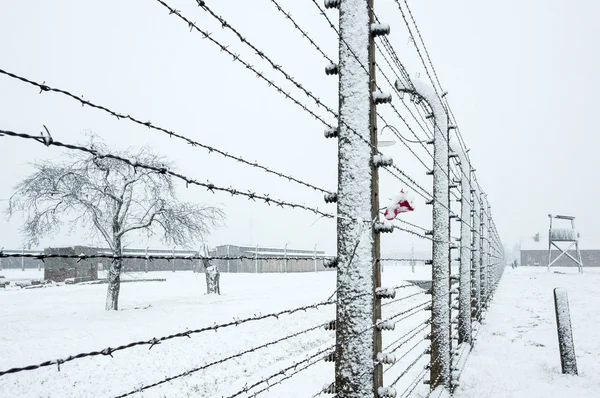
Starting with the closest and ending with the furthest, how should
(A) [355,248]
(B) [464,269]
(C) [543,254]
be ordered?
(A) [355,248], (B) [464,269], (C) [543,254]

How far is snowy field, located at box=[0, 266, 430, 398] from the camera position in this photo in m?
7.34

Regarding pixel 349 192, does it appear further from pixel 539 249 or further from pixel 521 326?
pixel 539 249

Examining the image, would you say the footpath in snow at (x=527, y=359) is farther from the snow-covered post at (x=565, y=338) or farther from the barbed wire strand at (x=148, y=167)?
the barbed wire strand at (x=148, y=167)

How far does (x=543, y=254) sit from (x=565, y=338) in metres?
69.3

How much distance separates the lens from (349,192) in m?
2.34

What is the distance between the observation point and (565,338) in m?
5.48

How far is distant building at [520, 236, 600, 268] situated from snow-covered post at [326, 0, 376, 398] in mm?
67529

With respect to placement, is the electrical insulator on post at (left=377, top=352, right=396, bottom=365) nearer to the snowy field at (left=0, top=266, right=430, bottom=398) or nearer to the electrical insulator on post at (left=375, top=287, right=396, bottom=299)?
the electrical insulator on post at (left=375, top=287, right=396, bottom=299)

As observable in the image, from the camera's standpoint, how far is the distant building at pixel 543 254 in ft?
205

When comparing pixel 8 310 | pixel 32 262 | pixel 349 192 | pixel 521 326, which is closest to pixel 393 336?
pixel 521 326

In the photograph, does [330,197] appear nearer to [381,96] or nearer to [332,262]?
[332,262]

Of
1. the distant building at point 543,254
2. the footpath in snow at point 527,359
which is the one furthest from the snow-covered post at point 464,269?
the distant building at point 543,254

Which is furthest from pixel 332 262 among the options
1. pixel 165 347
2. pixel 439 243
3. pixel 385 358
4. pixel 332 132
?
pixel 165 347

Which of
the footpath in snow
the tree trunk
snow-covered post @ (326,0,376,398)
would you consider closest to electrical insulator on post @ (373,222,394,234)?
snow-covered post @ (326,0,376,398)
